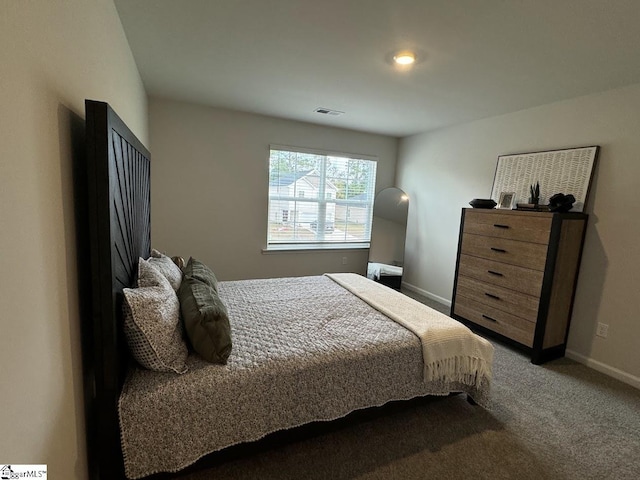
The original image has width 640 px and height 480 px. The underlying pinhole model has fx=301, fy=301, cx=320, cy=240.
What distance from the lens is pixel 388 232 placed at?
464cm

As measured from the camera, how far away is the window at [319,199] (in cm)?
419

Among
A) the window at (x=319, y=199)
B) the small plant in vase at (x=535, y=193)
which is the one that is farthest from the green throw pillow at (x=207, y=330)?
the small plant in vase at (x=535, y=193)

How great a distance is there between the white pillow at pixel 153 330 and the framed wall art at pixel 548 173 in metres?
3.32

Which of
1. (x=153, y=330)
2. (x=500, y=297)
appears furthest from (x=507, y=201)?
(x=153, y=330)

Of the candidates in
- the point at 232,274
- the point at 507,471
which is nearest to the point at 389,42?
the point at 507,471

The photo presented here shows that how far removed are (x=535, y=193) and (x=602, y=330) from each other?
4.31ft

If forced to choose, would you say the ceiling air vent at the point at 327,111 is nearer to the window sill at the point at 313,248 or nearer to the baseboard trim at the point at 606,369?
the window sill at the point at 313,248

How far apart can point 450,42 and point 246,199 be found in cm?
280

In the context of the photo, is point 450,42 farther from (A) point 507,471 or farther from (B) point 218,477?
Answer: (B) point 218,477

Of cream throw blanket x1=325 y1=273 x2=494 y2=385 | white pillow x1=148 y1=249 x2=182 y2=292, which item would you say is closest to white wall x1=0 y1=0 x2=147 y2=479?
white pillow x1=148 y1=249 x2=182 y2=292

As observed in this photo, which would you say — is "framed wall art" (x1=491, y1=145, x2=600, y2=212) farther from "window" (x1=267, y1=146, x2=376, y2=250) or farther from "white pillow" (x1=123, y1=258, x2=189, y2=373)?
"white pillow" (x1=123, y1=258, x2=189, y2=373)

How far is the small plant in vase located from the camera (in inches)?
113

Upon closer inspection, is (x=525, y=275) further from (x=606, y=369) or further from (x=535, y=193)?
(x=606, y=369)

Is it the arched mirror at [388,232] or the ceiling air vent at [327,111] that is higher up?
the ceiling air vent at [327,111]
